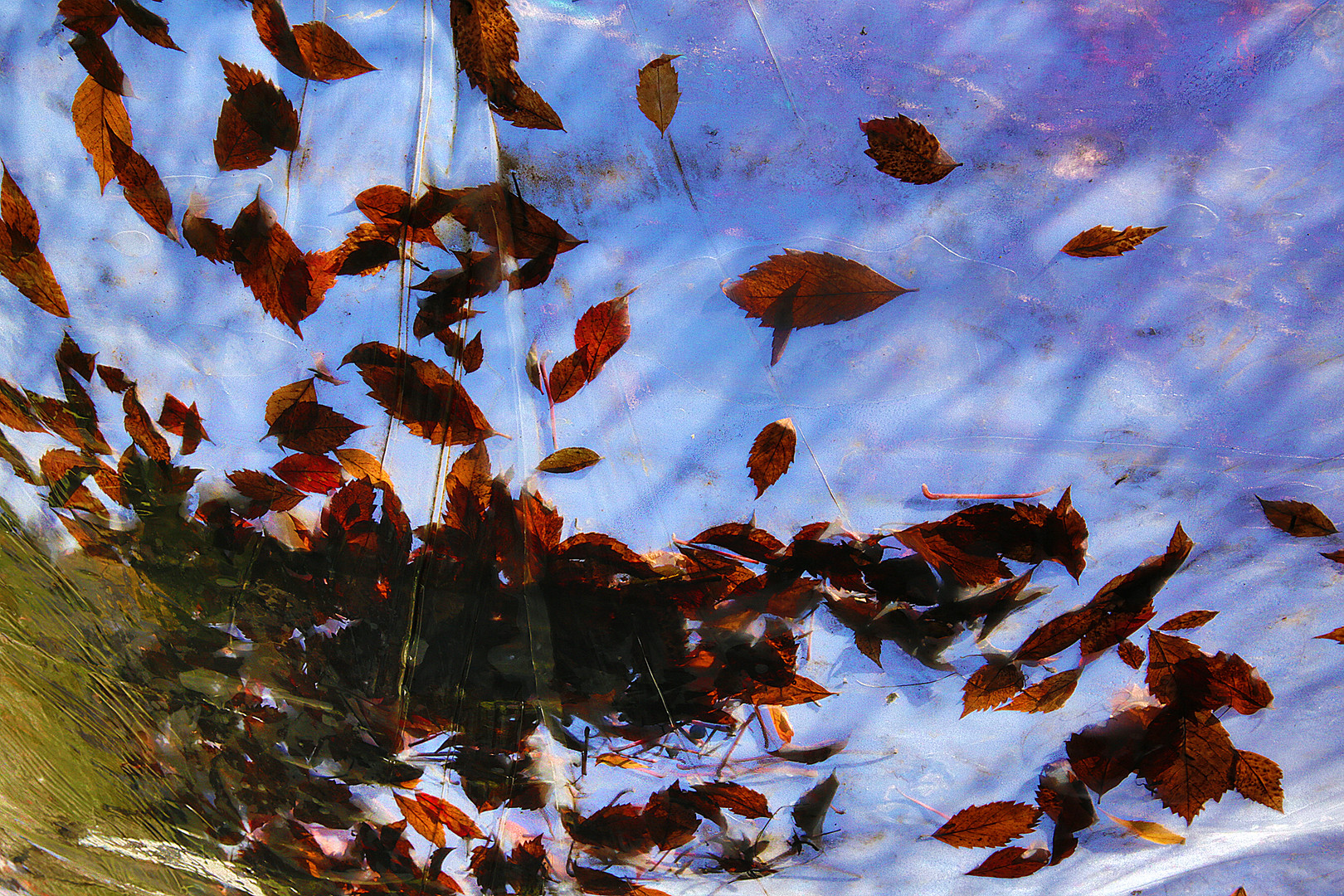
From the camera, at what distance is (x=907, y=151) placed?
0.47m

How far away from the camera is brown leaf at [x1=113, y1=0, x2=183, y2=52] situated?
1.72ft

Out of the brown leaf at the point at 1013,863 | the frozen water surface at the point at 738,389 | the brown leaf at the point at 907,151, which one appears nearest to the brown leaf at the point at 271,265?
the frozen water surface at the point at 738,389

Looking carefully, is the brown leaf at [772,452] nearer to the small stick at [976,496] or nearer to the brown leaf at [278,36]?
the small stick at [976,496]

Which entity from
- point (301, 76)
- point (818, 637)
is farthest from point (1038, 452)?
point (301, 76)

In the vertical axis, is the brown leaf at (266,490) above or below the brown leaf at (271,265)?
below

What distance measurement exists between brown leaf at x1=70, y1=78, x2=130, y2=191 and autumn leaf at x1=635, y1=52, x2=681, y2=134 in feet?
1.40

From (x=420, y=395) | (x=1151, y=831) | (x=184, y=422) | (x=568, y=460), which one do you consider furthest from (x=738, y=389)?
(x=1151, y=831)

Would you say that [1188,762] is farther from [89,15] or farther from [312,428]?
[89,15]

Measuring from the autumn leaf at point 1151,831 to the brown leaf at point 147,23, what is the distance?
3.59 feet

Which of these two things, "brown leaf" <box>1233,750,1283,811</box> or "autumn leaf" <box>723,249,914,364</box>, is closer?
"autumn leaf" <box>723,249,914,364</box>

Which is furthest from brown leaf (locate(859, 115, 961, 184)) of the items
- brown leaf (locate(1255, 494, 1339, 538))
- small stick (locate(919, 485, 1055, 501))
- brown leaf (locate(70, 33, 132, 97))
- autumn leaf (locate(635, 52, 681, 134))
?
brown leaf (locate(70, 33, 132, 97))

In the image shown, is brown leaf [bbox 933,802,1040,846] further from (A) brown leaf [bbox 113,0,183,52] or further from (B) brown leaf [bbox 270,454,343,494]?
(A) brown leaf [bbox 113,0,183,52]

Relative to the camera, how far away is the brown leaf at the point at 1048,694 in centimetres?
61

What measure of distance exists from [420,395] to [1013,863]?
758 millimetres
